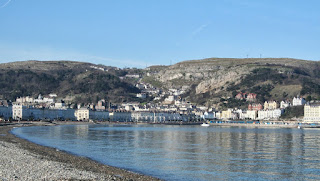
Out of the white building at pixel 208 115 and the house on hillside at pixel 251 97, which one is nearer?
the white building at pixel 208 115

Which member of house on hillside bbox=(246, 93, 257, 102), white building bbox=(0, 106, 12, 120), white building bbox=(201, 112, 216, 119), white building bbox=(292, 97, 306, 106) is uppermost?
house on hillside bbox=(246, 93, 257, 102)

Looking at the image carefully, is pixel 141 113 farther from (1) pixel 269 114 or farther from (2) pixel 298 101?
(2) pixel 298 101

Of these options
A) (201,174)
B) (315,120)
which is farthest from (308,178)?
(315,120)

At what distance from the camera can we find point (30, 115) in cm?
14662

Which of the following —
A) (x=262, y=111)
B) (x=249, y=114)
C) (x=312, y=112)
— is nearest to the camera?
(x=312, y=112)

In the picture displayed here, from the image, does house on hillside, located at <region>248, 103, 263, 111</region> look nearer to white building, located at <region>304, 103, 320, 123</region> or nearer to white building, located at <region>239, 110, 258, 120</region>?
white building, located at <region>239, 110, 258, 120</region>

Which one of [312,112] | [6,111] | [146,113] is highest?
[6,111]

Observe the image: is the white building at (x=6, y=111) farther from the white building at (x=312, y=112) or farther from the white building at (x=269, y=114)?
the white building at (x=312, y=112)

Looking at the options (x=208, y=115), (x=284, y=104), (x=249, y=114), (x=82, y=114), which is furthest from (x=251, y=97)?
(x=82, y=114)

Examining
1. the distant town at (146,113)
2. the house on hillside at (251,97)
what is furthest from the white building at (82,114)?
the house on hillside at (251,97)

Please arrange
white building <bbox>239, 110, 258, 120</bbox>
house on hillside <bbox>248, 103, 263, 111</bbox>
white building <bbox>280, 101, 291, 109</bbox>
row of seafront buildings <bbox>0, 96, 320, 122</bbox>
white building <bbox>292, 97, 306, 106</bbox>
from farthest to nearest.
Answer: house on hillside <bbox>248, 103, 263, 111</bbox>, white building <bbox>239, 110, 258, 120</bbox>, white building <bbox>280, 101, 291, 109</bbox>, white building <bbox>292, 97, 306, 106</bbox>, row of seafront buildings <bbox>0, 96, 320, 122</bbox>

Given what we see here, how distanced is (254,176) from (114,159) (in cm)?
1113

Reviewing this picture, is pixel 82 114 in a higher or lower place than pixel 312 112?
lower

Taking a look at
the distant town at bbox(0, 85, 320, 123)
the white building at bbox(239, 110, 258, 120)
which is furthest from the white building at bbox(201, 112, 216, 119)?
the white building at bbox(239, 110, 258, 120)
